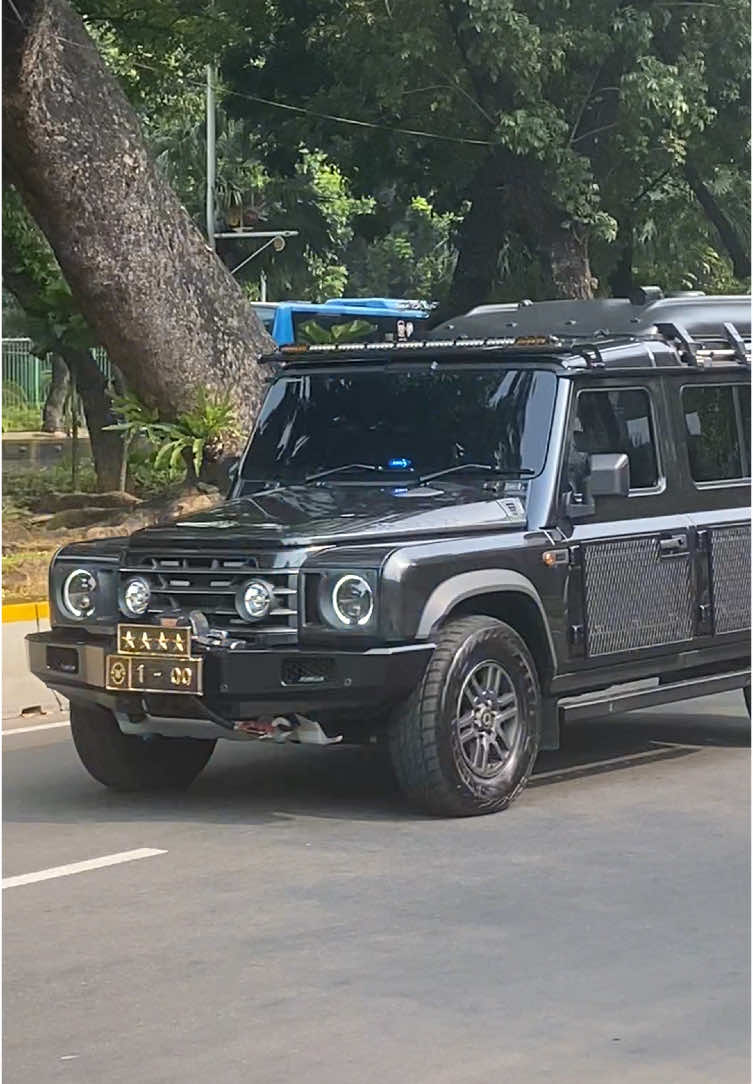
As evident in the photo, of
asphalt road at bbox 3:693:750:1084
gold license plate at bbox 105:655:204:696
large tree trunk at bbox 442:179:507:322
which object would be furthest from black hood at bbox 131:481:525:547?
large tree trunk at bbox 442:179:507:322

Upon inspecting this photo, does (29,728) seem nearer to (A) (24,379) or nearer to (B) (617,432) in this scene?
(B) (617,432)

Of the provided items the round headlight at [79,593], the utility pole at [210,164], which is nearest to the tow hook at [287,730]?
the round headlight at [79,593]

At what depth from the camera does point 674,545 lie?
940 centimetres

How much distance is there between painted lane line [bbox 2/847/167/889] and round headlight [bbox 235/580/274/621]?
100cm

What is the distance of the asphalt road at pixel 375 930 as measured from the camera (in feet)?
17.3

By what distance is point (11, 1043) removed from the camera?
5.43m

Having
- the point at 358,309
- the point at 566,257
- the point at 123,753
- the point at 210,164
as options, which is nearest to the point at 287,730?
the point at 123,753

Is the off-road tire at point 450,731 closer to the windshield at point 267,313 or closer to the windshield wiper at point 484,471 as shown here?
the windshield wiper at point 484,471

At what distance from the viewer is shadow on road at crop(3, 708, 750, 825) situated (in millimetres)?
8680

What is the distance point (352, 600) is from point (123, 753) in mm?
1584

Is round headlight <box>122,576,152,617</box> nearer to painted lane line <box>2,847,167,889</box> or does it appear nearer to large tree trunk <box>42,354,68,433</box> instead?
painted lane line <box>2,847,167,889</box>

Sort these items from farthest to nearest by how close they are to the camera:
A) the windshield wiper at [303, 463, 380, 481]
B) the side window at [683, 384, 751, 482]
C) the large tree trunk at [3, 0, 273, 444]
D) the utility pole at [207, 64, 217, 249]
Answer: the utility pole at [207, 64, 217, 249]
the large tree trunk at [3, 0, 273, 444]
the side window at [683, 384, 751, 482]
the windshield wiper at [303, 463, 380, 481]

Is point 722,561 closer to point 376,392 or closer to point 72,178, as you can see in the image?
point 376,392

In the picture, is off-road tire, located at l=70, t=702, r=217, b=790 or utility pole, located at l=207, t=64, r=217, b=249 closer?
off-road tire, located at l=70, t=702, r=217, b=790
